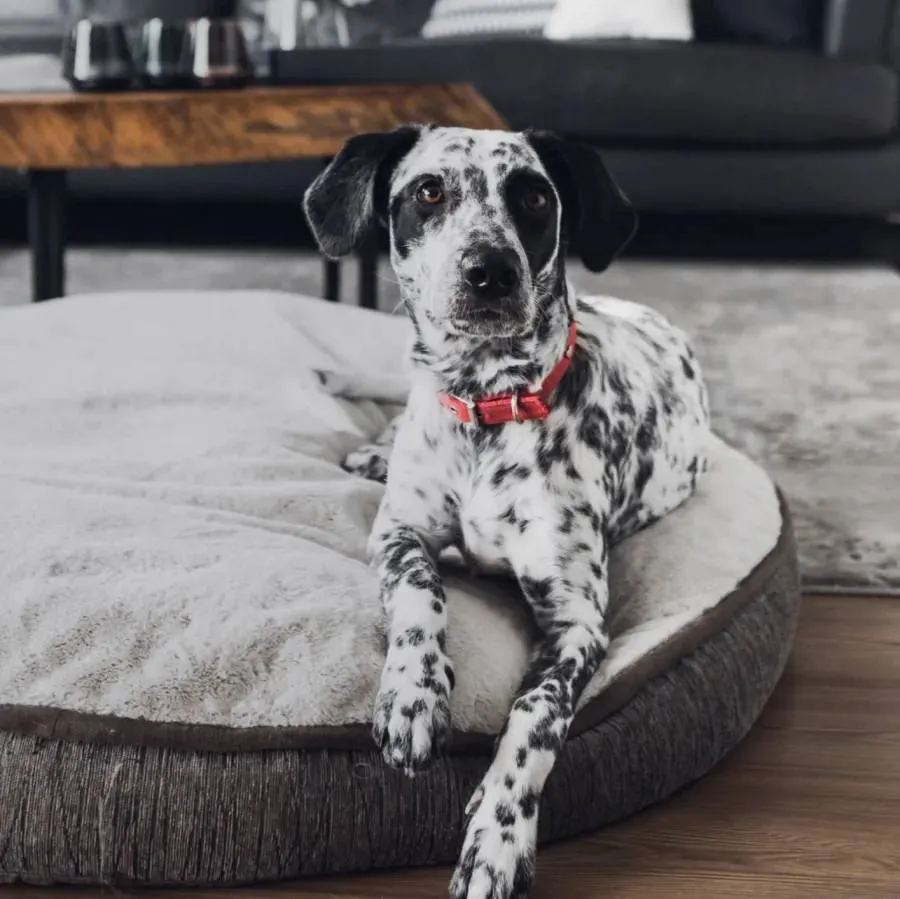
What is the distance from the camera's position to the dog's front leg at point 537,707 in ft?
5.40

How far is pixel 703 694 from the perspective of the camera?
1.98m

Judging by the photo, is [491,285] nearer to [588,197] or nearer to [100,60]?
[588,197]

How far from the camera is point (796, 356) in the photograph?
14.2 ft

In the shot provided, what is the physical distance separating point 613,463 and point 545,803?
0.61m

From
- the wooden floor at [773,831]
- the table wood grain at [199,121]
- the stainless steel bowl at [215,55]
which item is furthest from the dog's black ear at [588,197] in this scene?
the stainless steel bowl at [215,55]

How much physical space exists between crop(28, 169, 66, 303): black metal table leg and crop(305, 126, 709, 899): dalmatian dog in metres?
1.82

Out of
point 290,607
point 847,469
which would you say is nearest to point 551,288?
point 290,607

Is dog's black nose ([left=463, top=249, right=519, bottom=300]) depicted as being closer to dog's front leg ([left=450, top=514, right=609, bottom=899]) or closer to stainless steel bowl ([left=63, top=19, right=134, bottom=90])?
dog's front leg ([left=450, top=514, right=609, bottom=899])

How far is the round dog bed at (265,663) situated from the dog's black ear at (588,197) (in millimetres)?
513

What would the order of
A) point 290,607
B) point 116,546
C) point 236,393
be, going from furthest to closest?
point 236,393
point 116,546
point 290,607

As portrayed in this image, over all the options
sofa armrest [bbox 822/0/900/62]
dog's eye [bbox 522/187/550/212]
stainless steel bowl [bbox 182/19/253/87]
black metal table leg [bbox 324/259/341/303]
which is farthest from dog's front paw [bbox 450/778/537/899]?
sofa armrest [bbox 822/0/900/62]

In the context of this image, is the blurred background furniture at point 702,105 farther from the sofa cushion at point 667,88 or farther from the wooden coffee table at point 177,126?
the wooden coffee table at point 177,126

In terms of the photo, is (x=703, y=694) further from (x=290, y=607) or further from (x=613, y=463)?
(x=290, y=607)

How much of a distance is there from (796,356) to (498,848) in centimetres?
297
